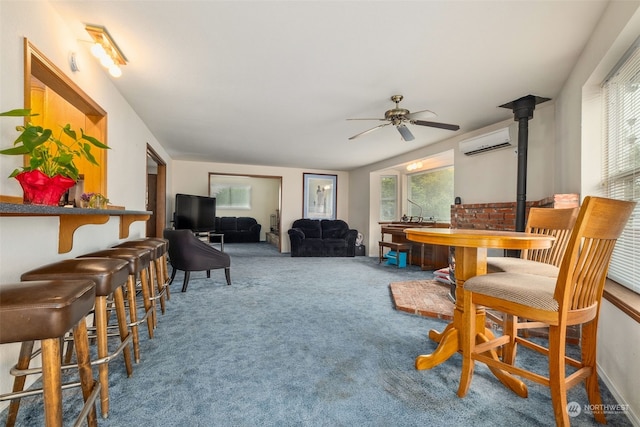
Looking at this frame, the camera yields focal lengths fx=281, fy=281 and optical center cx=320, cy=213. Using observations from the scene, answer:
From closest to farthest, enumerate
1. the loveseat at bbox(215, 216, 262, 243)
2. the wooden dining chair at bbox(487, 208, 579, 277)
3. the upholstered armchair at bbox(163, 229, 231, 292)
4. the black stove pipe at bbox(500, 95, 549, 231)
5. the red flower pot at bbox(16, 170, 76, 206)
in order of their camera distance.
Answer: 1. the red flower pot at bbox(16, 170, 76, 206)
2. the wooden dining chair at bbox(487, 208, 579, 277)
3. the black stove pipe at bbox(500, 95, 549, 231)
4. the upholstered armchair at bbox(163, 229, 231, 292)
5. the loveseat at bbox(215, 216, 262, 243)

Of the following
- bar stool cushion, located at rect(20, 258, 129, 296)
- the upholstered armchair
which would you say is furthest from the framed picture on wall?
bar stool cushion, located at rect(20, 258, 129, 296)

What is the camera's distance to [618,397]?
4.78ft

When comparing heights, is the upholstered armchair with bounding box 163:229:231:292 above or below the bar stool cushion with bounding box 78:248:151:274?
below

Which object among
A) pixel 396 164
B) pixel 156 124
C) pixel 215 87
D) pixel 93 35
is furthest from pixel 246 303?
pixel 396 164

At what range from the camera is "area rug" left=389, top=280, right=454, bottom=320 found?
2674 millimetres

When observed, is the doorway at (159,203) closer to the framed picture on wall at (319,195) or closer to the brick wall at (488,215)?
the framed picture on wall at (319,195)

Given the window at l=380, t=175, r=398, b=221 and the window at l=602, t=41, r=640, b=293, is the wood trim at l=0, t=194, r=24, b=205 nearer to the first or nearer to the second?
the window at l=602, t=41, r=640, b=293

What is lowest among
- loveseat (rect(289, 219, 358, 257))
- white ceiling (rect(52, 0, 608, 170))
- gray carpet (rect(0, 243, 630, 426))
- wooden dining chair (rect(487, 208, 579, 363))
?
gray carpet (rect(0, 243, 630, 426))

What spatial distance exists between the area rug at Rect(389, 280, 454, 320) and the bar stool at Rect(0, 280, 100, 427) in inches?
98.6

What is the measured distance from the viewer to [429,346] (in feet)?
6.70

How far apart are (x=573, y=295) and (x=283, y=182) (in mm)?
6504

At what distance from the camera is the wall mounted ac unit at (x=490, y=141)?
3400mm

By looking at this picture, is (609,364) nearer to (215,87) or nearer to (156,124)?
(215,87)

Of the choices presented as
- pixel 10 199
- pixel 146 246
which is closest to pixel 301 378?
pixel 146 246
